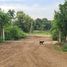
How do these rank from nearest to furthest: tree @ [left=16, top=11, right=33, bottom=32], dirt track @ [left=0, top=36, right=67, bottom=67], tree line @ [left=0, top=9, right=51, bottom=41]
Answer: dirt track @ [left=0, top=36, right=67, bottom=67] < tree line @ [left=0, top=9, right=51, bottom=41] < tree @ [left=16, top=11, right=33, bottom=32]

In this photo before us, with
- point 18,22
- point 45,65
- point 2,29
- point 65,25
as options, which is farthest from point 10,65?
point 18,22

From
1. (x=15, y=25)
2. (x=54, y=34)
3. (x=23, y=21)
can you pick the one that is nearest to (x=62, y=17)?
(x=54, y=34)

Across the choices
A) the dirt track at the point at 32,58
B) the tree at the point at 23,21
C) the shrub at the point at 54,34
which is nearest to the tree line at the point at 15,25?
the tree at the point at 23,21

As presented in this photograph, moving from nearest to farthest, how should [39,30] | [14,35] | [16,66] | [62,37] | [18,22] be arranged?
[16,66]
[62,37]
[14,35]
[18,22]
[39,30]

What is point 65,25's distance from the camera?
106ft

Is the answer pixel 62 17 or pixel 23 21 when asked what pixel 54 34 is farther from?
pixel 23 21

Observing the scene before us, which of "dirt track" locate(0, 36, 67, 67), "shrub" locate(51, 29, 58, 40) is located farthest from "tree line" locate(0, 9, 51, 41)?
"dirt track" locate(0, 36, 67, 67)

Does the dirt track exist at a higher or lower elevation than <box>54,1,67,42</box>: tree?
lower

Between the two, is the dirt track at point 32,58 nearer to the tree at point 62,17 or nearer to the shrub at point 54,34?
the tree at point 62,17

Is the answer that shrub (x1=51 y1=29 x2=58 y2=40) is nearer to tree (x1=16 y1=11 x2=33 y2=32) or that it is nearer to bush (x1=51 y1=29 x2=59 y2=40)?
bush (x1=51 y1=29 x2=59 y2=40)

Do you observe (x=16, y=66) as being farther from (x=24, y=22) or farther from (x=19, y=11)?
(x=19, y=11)

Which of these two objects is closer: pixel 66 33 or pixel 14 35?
pixel 66 33

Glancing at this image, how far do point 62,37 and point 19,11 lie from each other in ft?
146

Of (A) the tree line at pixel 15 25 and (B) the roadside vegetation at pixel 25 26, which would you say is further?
(A) the tree line at pixel 15 25
